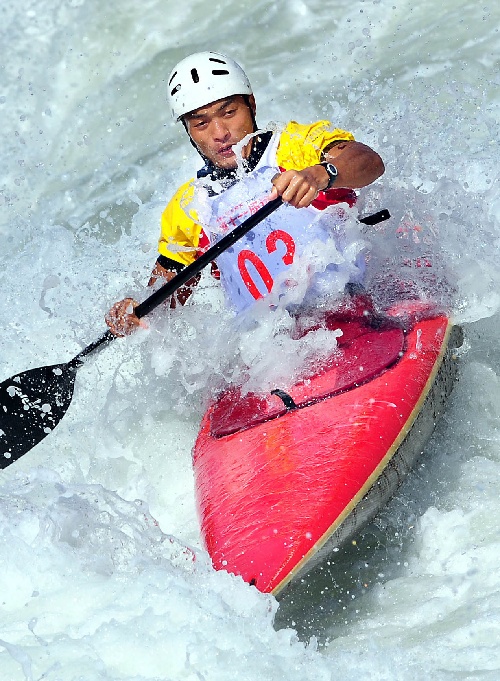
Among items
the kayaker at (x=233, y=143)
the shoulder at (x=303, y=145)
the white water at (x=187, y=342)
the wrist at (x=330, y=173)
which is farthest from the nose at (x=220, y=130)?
the white water at (x=187, y=342)

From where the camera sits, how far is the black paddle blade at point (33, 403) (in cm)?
348

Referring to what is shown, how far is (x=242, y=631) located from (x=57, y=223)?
399 cm

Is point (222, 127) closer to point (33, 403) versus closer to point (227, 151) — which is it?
point (227, 151)

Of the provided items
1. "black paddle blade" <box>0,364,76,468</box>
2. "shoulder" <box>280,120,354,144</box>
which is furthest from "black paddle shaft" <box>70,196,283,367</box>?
"shoulder" <box>280,120,354,144</box>

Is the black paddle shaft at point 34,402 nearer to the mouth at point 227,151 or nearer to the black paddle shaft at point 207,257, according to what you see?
the black paddle shaft at point 207,257

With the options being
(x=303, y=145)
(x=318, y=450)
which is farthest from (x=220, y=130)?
(x=318, y=450)

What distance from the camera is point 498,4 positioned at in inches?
239

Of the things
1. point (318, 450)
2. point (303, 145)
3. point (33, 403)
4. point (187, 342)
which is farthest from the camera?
point (33, 403)

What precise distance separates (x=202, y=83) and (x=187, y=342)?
962mm

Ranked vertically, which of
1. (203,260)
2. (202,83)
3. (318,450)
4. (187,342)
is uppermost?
(202,83)

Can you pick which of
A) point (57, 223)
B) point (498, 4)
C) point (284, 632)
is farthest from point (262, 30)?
point (284, 632)

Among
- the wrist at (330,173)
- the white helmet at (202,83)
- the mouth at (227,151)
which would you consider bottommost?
the wrist at (330,173)

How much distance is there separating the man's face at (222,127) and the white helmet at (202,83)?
30 millimetres

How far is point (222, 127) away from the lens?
3273 millimetres
